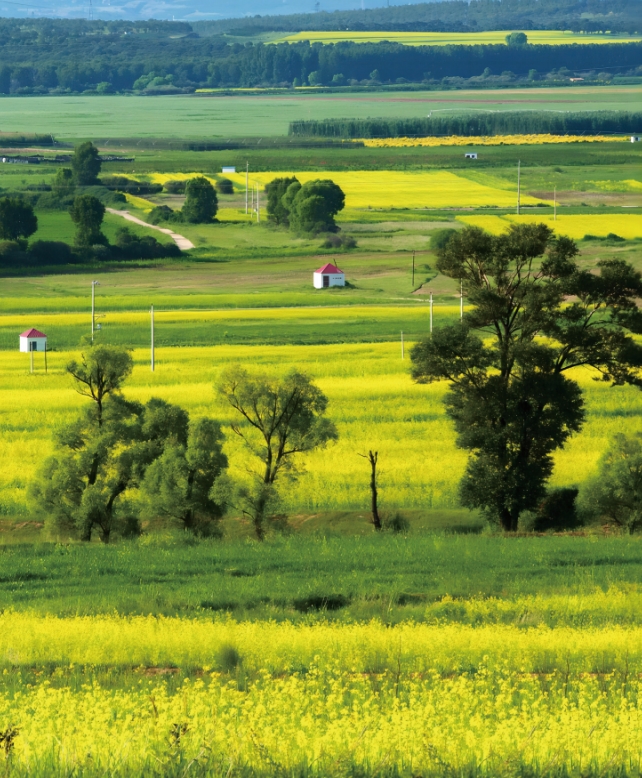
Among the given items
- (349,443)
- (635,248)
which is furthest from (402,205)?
(349,443)

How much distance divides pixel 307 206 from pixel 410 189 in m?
31.3

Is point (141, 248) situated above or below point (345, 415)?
above

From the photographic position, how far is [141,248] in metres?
97.1

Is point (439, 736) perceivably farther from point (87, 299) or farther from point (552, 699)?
point (87, 299)

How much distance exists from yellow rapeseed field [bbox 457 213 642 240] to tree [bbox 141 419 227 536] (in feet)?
244

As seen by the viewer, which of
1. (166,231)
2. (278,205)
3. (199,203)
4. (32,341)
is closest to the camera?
(32,341)

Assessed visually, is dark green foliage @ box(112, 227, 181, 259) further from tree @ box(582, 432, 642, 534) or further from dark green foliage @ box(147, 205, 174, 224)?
tree @ box(582, 432, 642, 534)

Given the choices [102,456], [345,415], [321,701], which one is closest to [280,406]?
[102,456]

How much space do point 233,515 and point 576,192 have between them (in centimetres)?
10711

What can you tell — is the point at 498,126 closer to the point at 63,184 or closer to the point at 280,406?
the point at 63,184

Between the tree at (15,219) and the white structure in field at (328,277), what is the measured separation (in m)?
25.8

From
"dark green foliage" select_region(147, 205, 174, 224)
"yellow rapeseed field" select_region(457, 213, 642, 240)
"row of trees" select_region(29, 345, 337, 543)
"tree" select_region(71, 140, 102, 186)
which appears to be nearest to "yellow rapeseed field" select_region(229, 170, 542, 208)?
"yellow rapeseed field" select_region(457, 213, 642, 240)

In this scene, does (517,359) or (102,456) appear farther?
(517,359)

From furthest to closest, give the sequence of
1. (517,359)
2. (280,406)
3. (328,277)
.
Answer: (328,277) < (517,359) < (280,406)
